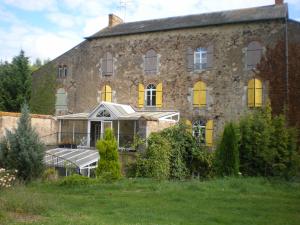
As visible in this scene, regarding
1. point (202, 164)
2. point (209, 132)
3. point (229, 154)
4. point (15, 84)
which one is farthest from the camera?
point (15, 84)

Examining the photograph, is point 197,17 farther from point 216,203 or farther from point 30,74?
point 216,203

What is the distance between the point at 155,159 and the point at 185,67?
27.6 ft

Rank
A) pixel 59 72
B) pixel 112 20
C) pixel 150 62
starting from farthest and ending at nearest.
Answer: pixel 112 20 → pixel 59 72 → pixel 150 62

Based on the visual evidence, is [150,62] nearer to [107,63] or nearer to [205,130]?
[107,63]

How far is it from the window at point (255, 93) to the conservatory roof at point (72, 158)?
371 inches

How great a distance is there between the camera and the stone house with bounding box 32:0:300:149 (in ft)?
76.1

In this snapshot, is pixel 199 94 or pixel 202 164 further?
pixel 199 94

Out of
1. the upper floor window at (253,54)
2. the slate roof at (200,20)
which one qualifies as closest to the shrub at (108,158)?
the upper floor window at (253,54)

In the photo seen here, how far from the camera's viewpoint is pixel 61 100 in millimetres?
29203

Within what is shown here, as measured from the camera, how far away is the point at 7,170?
614 inches

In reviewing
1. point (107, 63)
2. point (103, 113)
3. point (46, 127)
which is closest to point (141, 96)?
point (103, 113)

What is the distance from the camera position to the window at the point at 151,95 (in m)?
26.1

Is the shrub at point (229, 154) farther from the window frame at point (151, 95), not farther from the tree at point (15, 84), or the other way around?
the tree at point (15, 84)

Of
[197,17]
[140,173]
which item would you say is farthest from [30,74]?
[140,173]
